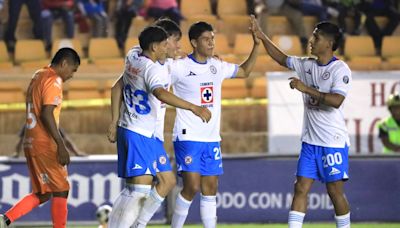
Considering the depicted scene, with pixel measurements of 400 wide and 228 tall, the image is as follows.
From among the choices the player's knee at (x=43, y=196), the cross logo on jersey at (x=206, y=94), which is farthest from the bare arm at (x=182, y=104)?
the player's knee at (x=43, y=196)

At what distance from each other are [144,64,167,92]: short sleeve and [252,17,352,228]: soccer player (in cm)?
146

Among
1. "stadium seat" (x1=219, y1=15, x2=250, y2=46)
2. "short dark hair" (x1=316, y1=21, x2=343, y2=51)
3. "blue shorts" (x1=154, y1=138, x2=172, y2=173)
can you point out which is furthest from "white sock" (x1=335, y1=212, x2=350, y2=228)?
"stadium seat" (x1=219, y1=15, x2=250, y2=46)

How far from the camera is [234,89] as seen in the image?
19.5 meters

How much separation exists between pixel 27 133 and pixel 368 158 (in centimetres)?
453

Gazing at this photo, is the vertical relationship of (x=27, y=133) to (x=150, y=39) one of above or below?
below

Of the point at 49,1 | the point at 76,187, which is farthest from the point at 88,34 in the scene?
the point at 76,187

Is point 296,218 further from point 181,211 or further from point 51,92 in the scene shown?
point 51,92

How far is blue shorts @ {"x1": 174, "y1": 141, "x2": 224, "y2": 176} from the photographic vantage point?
1227cm

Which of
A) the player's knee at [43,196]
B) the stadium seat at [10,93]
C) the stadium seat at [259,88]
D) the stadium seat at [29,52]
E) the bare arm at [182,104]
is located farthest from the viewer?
the stadium seat at [29,52]

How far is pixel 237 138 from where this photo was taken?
18453mm

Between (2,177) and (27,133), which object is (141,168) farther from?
(2,177)

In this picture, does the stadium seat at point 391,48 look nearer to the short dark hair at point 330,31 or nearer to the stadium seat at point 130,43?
the stadium seat at point 130,43

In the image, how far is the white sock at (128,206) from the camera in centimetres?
1117

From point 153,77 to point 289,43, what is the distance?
400 inches
